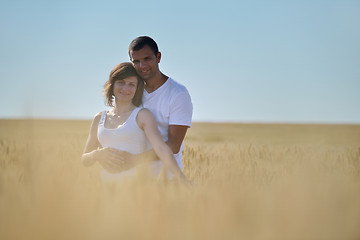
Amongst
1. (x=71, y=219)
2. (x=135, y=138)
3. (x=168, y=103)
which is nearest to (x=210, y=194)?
(x=71, y=219)

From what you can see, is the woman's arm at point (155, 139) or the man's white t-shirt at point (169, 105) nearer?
the woman's arm at point (155, 139)

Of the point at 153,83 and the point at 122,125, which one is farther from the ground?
the point at 153,83

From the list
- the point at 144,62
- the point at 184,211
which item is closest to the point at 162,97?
the point at 144,62

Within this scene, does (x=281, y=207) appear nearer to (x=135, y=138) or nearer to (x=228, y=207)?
(x=228, y=207)

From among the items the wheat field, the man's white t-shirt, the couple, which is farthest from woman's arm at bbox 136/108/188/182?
the wheat field

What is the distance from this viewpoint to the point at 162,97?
3412mm

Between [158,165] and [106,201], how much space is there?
2.35m

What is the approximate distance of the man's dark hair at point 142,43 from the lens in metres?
3.43

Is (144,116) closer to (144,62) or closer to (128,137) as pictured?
(128,137)

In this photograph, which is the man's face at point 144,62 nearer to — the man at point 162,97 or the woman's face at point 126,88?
the man at point 162,97

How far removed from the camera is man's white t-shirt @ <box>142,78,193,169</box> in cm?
336

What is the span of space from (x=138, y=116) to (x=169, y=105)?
0.37m

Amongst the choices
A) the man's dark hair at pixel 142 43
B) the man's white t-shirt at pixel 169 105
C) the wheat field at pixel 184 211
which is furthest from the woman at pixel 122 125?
the wheat field at pixel 184 211

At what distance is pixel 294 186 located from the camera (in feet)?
2.82
